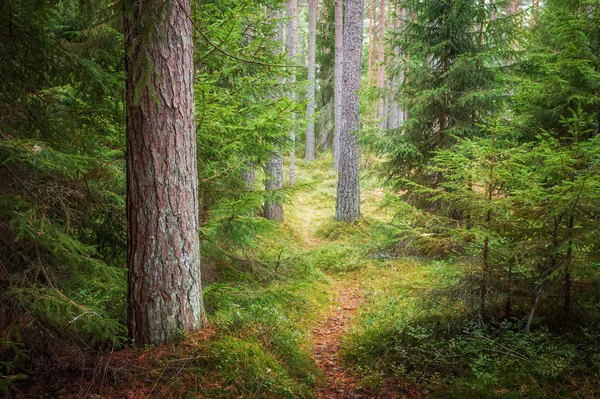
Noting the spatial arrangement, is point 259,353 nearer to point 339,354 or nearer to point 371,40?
point 339,354

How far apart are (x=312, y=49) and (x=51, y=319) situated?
2261 centimetres

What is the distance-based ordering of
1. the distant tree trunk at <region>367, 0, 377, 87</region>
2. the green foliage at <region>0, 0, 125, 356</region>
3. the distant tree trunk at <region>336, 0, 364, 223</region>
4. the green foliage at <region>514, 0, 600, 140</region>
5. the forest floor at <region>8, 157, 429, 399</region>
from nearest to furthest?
the green foliage at <region>0, 0, 125, 356</region> → the forest floor at <region>8, 157, 429, 399</region> → the green foliage at <region>514, 0, 600, 140</region> → the distant tree trunk at <region>336, 0, 364, 223</region> → the distant tree trunk at <region>367, 0, 377, 87</region>

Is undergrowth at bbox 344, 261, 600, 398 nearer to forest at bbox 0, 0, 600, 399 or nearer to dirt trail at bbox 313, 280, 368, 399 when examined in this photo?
forest at bbox 0, 0, 600, 399

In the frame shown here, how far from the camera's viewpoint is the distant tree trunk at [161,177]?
3.70m

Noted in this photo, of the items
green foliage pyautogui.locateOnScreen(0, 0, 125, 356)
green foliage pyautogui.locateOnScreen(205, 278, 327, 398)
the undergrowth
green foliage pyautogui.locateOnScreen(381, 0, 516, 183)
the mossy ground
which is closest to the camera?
green foliage pyautogui.locateOnScreen(0, 0, 125, 356)

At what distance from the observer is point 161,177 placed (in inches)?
149

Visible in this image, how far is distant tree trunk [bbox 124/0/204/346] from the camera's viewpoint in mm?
3703

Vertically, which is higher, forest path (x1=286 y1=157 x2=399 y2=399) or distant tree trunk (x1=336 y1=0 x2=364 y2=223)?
distant tree trunk (x1=336 y1=0 x2=364 y2=223)

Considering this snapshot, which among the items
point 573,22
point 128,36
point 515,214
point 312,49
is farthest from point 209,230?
point 312,49

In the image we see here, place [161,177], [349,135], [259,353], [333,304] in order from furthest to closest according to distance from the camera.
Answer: [349,135]
[333,304]
[259,353]
[161,177]

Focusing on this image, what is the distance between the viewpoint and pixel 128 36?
3672mm

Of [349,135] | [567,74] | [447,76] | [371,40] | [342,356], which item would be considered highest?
[371,40]

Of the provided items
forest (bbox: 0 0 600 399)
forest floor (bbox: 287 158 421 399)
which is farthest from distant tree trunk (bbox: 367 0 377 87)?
forest (bbox: 0 0 600 399)

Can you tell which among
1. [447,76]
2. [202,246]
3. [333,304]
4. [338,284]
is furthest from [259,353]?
[447,76]
